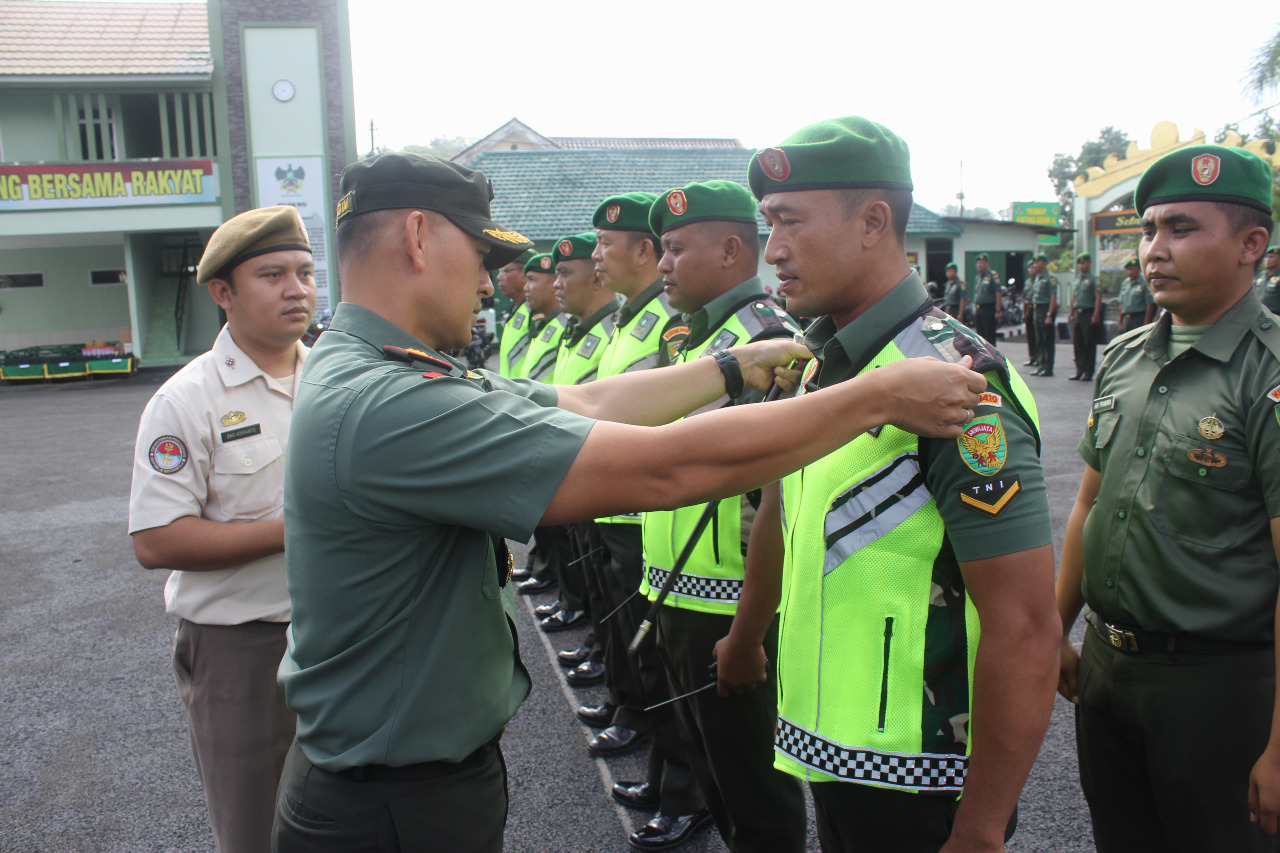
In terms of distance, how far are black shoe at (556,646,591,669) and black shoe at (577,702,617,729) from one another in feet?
2.18

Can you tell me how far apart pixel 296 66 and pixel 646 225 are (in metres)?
22.3

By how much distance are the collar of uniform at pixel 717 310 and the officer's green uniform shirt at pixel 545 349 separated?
333 cm

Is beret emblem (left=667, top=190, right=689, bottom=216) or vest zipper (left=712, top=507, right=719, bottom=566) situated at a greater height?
beret emblem (left=667, top=190, right=689, bottom=216)

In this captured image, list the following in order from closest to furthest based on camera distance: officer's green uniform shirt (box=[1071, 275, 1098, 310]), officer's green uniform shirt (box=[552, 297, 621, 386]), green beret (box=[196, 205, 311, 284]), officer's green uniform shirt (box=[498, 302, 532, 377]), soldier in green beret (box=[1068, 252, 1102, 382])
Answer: green beret (box=[196, 205, 311, 284]) < officer's green uniform shirt (box=[552, 297, 621, 386]) < officer's green uniform shirt (box=[498, 302, 532, 377]) < soldier in green beret (box=[1068, 252, 1102, 382]) < officer's green uniform shirt (box=[1071, 275, 1098, 310])

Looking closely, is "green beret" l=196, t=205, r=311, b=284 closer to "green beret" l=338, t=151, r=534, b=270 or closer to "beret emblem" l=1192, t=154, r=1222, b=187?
"green beret" l=338, t=151, r=534, b=270

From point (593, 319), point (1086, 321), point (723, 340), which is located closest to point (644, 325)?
point (723, 340)

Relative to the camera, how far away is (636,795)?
11.4 feet

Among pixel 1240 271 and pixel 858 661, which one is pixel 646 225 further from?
pixel 858 661

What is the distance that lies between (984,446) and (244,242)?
84.3 inches

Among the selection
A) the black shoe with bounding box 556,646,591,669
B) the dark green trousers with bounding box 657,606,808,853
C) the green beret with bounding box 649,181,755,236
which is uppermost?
the green beret with bounding box 649,181,755,236

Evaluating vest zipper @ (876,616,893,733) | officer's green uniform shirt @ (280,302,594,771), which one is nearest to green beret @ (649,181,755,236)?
officer's green uniform shirt @ (280,302,594,771)

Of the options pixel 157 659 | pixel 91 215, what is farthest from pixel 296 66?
pixel 157 659

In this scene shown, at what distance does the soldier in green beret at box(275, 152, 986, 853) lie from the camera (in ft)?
4.91

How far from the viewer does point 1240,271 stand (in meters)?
2.27
